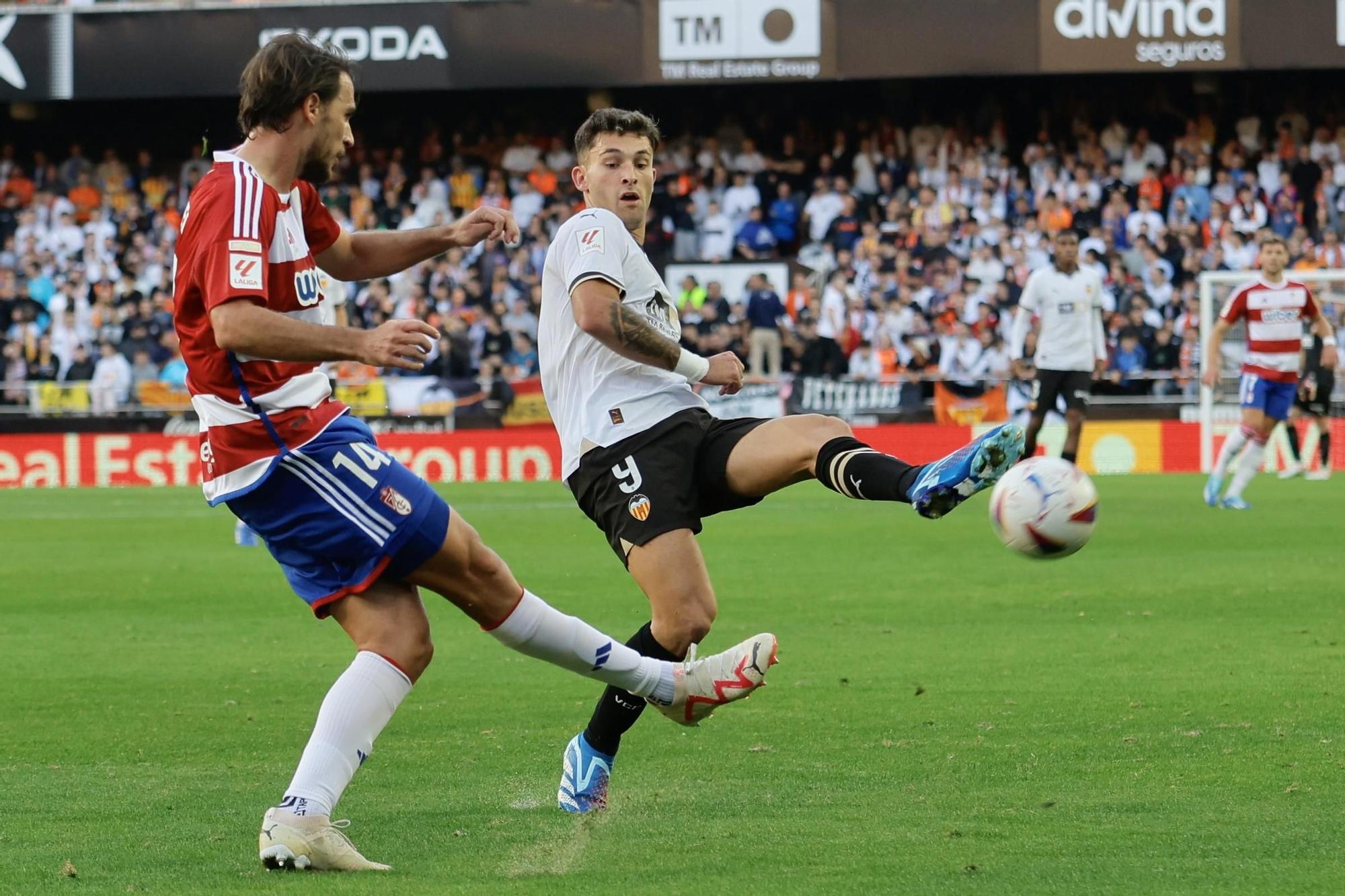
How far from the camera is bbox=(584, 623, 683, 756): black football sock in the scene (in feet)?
17.6

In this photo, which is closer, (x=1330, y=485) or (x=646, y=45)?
(x=1330, y=485)

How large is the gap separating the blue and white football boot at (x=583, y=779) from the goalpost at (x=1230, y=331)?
17020mm

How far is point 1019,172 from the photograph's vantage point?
93.5ft

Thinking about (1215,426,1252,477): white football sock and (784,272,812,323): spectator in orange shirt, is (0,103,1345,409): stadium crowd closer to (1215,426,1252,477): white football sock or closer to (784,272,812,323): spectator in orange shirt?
(784,272,812,323): spectator in orange shirt

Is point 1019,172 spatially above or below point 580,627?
above

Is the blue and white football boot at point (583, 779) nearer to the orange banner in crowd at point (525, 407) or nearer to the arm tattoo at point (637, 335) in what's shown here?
the arm tattoo at point (637, 335)

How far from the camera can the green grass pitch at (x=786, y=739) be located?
4355mm

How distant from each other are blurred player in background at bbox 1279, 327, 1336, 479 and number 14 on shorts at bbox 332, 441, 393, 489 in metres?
16.3

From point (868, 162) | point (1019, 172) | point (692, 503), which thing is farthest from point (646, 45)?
point (692, 503)

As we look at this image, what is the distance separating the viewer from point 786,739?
20.4 feet

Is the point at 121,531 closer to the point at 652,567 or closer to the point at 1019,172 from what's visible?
the point at 652,567

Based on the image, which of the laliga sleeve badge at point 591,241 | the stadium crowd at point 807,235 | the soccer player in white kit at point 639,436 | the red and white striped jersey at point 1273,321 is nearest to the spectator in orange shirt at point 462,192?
the stadium crowd at point 807,235

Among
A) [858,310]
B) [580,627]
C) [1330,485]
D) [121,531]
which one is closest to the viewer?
[580,627]

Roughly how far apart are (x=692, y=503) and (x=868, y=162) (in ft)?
78.0
